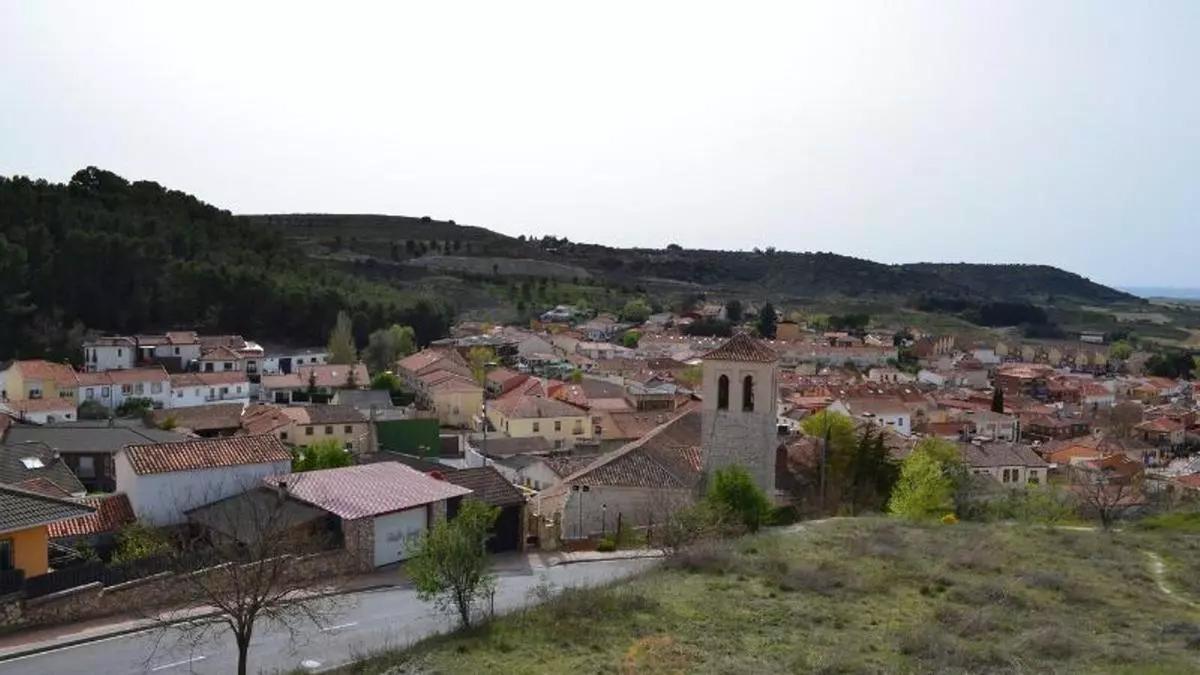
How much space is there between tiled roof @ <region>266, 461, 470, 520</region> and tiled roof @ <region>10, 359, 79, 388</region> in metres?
32.5

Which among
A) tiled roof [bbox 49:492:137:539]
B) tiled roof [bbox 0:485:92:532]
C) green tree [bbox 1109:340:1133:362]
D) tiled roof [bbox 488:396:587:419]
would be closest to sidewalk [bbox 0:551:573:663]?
tiled roof [bbox 0:485:92:532]

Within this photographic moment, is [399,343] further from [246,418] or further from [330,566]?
[330,566]

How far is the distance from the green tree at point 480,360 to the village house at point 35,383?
2442 cm

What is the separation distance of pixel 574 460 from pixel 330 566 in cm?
1657

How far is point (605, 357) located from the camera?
297 feet

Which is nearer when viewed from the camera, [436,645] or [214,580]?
[436,645]

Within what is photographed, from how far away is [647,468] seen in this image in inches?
1287

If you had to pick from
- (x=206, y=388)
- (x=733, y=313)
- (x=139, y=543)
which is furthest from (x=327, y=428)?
(x=733, y=313)

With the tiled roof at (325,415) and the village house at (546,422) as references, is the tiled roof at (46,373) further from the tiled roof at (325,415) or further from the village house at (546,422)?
the village house at (546,422)

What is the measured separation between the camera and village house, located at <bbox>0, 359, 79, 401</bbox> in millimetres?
51938

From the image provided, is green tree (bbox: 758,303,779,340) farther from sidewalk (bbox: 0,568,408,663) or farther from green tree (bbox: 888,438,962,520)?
sidewalk (bbox: 0,568,408,663)

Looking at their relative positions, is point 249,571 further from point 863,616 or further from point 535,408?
point 535,408

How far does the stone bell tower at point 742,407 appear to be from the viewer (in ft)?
106

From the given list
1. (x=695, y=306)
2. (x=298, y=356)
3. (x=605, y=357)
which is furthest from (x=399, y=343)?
(x=695, y=306)
